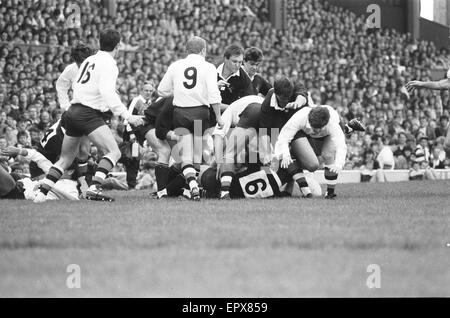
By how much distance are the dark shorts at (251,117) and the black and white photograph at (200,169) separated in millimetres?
20

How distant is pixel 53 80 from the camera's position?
19.8m

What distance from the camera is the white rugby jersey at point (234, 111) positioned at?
11.9 metres

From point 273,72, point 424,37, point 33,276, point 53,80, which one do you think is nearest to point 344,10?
point 424,37

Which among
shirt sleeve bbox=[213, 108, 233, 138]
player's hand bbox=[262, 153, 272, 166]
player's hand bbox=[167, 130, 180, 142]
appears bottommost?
player's hand bbox=[262, 153, 272, 166]

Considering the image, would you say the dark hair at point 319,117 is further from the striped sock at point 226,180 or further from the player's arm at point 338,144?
the striped sock at point 226,180

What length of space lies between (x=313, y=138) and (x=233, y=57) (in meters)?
1.63

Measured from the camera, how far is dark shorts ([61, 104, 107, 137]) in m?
10.2

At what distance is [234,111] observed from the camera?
472 inches

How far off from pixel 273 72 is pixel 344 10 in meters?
8.98

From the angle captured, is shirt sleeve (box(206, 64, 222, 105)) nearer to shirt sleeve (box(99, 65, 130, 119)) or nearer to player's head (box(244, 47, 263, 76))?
shirt sleeve (box(99, 65, 130, 119))

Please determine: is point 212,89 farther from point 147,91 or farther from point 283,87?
point 147,91

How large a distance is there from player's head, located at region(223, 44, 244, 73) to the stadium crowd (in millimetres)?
4217

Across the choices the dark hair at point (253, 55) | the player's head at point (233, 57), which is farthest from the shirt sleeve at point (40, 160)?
the dark hair at point (253, 55)

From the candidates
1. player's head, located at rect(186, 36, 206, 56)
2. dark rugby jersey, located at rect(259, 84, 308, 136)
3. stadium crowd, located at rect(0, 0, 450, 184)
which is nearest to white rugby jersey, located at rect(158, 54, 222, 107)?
player's head, located at rect(186, 36, 206, 56)
